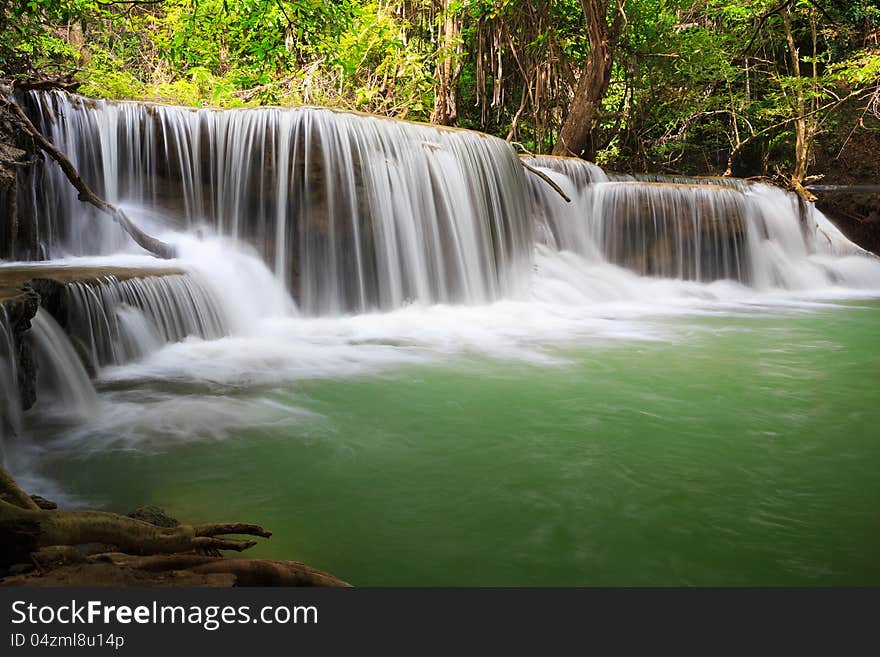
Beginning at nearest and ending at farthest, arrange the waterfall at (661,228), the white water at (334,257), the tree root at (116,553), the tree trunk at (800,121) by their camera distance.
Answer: the tree root at (116,553) < the white water at (334,257) < the waterfall at (661,228) < the tree trunk at (800,121)

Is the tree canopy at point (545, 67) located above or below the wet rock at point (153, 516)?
above

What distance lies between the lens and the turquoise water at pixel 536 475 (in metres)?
2.50

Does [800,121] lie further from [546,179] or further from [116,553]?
[116,553]

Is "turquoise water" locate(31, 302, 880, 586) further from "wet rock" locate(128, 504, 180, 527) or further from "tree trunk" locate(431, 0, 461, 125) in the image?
"tree trunk" locate(431, 0, 461, 125)

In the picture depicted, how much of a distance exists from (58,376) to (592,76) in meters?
11.4

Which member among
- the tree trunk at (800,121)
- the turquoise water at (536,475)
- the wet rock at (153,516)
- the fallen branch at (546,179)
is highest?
the tree trunk at (800,121)

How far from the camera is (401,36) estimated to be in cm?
1366

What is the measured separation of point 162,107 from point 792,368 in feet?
23.2

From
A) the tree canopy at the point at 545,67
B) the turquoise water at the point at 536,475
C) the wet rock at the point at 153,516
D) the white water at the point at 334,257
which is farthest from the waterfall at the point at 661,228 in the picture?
the wet rock at the point at 153,516

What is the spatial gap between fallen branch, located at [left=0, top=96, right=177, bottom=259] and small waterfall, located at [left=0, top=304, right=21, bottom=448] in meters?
2.69

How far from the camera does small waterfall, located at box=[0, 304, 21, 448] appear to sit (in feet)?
11.7

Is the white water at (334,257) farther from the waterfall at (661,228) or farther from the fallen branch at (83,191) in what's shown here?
the fallen branch at (83,191)

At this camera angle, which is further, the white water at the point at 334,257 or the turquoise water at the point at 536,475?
the white water at the point at 334,257

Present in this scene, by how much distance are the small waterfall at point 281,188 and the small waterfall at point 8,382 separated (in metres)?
3.81
